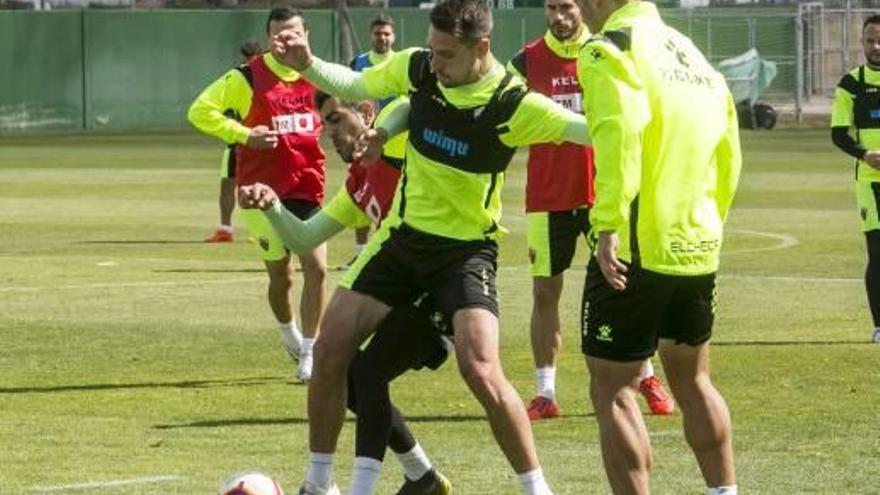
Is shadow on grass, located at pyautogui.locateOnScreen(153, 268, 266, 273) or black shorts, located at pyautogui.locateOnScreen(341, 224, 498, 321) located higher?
black shorts, located at pyautogui.locateOnScreen(341, 224, 498, 321)

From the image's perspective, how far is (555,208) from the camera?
14.3 metres

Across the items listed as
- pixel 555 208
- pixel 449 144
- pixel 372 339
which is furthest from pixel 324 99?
pixel 555 208

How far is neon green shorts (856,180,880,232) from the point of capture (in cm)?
1816

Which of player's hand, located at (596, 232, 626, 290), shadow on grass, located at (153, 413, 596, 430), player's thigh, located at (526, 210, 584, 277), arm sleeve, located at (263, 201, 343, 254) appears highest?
player's hand, located at (596, 232, 626, 290)

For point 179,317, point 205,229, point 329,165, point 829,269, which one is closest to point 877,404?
point 179,317

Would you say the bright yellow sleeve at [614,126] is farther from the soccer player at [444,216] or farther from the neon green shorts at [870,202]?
the neon green shorts at [870,202]

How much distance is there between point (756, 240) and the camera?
93.2ft

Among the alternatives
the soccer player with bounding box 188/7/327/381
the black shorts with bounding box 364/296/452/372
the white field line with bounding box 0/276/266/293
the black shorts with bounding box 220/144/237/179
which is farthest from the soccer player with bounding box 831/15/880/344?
the black shorts with bounding box 220/144/237/179

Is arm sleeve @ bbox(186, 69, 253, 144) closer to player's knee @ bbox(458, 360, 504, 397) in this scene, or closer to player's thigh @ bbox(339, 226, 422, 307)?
player's thigh @ bbox(339, 226, 422, 307)

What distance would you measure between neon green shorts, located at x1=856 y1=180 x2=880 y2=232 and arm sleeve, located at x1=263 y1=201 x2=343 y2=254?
308 inches

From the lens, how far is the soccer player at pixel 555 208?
1413 centimetres

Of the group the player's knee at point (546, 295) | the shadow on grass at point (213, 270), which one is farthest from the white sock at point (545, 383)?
the shadow on grass at point (213, 270)

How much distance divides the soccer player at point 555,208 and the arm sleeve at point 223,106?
2.86 metres

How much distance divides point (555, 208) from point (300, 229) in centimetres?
343
